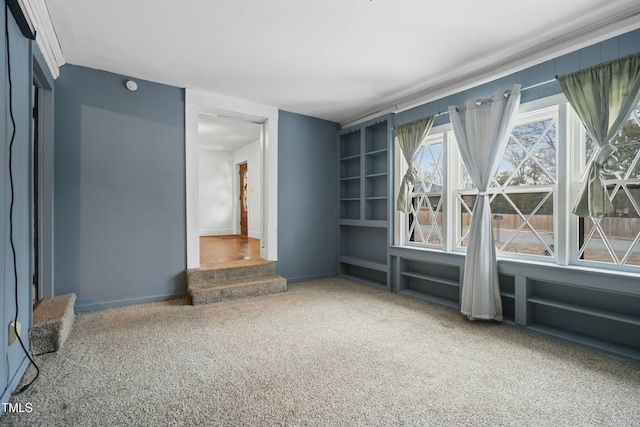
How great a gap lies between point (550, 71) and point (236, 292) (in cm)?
388

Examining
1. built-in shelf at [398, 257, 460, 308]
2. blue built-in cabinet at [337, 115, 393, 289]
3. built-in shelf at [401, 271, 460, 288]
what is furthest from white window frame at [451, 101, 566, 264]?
blue built-in cabinet at [337, 115, 393, 289]

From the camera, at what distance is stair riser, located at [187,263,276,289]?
3.79 m

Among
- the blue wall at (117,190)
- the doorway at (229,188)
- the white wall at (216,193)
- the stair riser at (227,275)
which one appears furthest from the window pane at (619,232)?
the white wall at (216,193)

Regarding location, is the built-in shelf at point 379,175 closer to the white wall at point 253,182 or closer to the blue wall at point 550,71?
the blue wall at point 550,71

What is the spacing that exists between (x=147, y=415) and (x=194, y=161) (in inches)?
113

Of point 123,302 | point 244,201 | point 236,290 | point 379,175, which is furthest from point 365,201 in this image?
point 244,201

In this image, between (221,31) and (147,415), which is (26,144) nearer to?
(221,31)

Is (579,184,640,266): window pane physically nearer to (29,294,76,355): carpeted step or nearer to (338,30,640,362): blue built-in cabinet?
(338,30,640,362): blue built-in cabinet

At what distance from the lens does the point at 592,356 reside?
233 centimetres

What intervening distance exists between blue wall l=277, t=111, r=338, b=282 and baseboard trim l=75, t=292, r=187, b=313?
57.2 inches

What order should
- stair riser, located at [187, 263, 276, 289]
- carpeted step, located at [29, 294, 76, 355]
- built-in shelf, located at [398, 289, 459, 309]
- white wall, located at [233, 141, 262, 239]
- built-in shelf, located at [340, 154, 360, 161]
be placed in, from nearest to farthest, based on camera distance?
carpeted step, located at [29, 294, 76, 355], built-in shelf, located at [398, 289, 459, 309], stair riser, located at [187, 263, 276, 289], built-in shelf, located at [340, 154, 360, 161], white wall, located at [233, 141, 262, 239]

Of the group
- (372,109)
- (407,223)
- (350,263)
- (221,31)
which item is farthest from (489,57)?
(350,263)

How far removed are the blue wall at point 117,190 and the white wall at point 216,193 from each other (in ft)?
14.7

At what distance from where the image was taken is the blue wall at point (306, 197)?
4.68 metres
